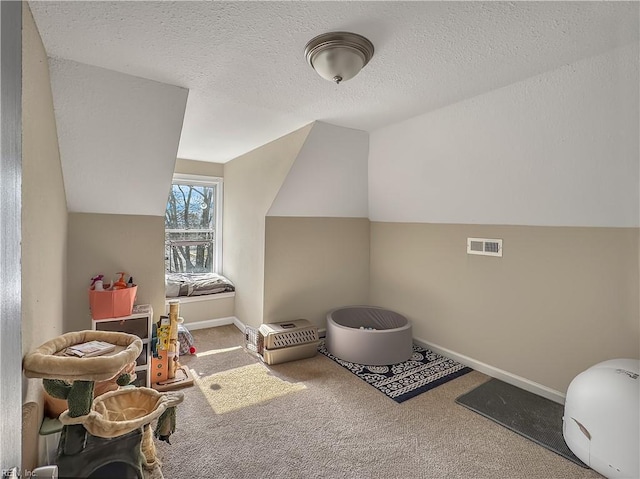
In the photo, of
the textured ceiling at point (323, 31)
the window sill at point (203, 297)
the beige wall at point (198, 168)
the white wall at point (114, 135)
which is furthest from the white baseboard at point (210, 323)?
the textured ceiling at point (323, 31)

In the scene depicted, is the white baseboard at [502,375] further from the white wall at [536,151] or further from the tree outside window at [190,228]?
the tree outside window at [190,228]

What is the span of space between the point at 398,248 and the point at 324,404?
178 cm

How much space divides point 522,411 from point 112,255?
3.23 meters

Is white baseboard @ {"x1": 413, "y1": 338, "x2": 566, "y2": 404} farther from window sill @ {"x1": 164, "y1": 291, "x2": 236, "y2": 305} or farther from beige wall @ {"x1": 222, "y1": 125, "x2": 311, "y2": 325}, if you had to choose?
window sill @ {"x1": 164, "y1": 291, "x2": 236, "y2": 305}

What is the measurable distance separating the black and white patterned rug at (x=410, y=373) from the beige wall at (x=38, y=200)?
2.16 metres

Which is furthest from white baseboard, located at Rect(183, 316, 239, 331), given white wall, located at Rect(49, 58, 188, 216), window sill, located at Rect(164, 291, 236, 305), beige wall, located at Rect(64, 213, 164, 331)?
white wall, located at Rect(49, 58, 188, 216)

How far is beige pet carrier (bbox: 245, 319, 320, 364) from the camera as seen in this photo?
2.88 metres

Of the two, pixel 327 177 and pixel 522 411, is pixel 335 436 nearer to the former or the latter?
pixel 522 411

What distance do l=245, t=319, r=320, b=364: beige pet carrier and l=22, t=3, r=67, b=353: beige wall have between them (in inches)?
60.3

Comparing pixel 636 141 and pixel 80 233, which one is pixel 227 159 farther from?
pixel 636 141

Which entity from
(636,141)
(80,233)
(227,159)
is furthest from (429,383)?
(227,159)

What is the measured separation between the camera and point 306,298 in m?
3.47

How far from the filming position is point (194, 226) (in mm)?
4434

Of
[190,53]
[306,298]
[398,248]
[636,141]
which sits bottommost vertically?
[306,298]
